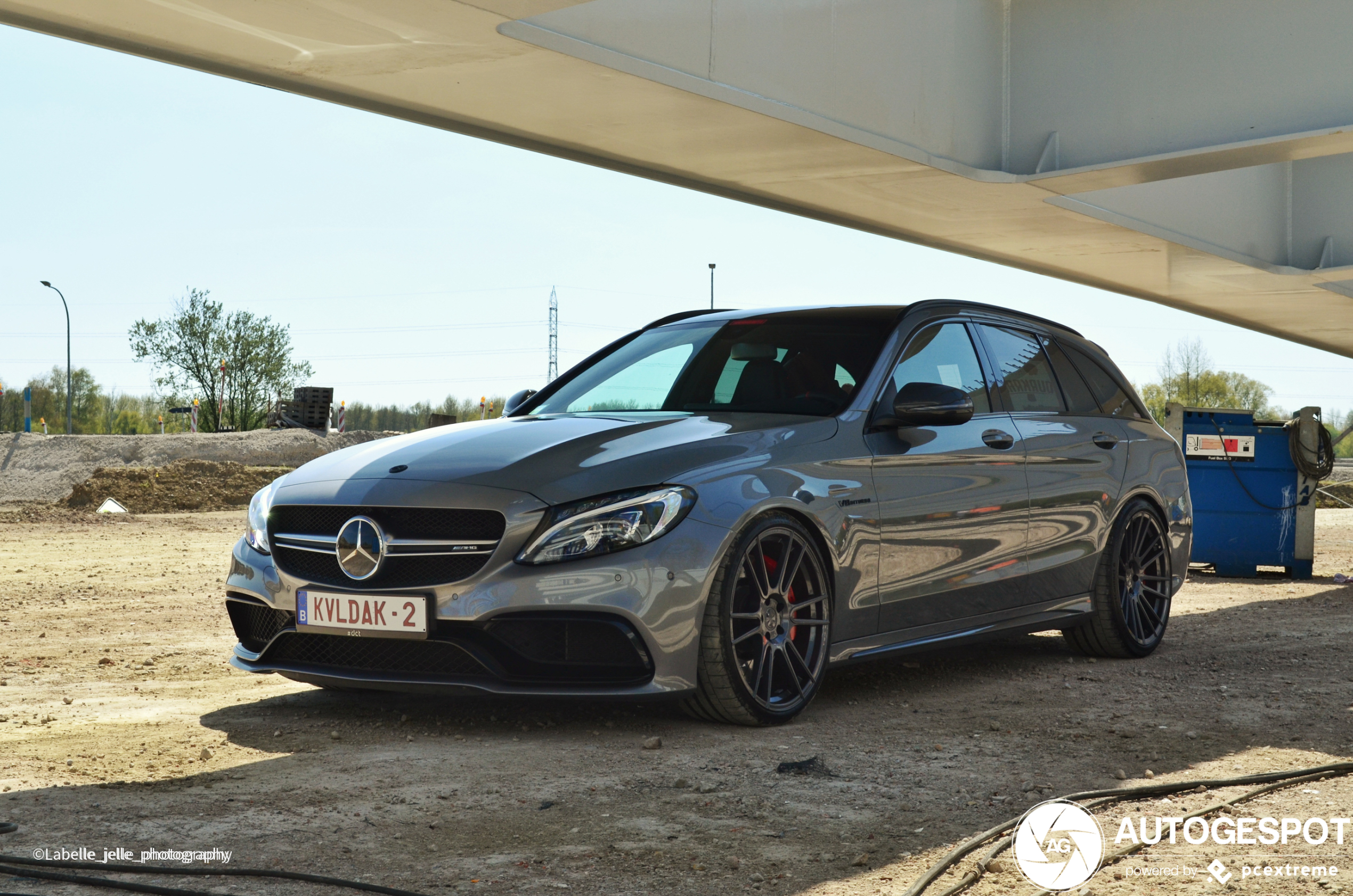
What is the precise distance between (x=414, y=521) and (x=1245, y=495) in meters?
10.8

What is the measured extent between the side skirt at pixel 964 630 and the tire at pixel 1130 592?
0.17 meters

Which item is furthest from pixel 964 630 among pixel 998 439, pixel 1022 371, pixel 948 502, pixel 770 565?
pixel 1022 371

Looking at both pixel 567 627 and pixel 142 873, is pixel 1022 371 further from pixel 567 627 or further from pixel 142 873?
pixel 142 873

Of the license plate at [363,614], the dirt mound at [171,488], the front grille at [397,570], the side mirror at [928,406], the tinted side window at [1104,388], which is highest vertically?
the tinted side window at [1104,388]

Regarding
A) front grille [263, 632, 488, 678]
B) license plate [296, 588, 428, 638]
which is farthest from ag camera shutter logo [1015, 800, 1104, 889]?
license plate [296, 588, 428, 638]

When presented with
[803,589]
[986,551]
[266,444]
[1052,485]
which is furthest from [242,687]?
[266,444]

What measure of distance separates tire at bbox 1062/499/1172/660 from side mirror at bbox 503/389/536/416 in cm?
303

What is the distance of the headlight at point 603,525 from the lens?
4.66m

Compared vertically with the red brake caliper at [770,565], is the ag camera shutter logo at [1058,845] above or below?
below

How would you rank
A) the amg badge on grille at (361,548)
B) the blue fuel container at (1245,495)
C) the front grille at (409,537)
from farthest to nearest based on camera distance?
1. the blue fuel container at (1245,495)
2. the amg badge on grille at (361,548)
3. the front grille at (409,537)

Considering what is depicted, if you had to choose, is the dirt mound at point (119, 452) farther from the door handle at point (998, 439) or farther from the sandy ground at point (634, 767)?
the door handle at point (998, 439)

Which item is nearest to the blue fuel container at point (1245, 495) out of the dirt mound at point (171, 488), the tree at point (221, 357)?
the dirt mound at point (171, 488)

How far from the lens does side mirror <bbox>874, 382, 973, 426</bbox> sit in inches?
221

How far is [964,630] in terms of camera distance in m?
6.03
